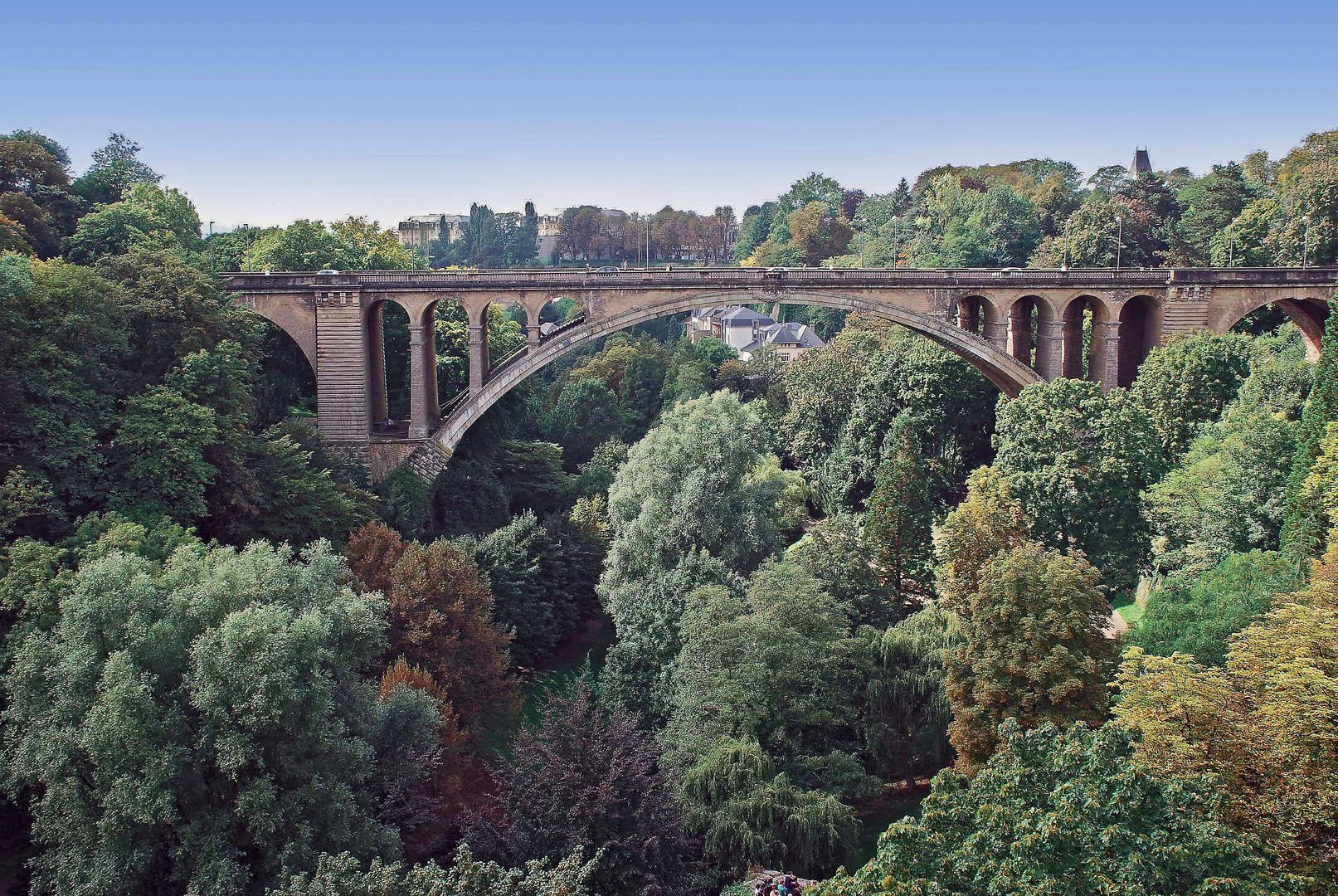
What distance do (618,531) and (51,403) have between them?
1380 cm

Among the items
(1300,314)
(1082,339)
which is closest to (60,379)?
(1082,339)

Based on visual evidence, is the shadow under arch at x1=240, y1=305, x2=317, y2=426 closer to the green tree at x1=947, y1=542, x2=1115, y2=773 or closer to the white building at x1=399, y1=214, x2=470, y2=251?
the green tree at x1=947, y1=542, x2=1115, y2=773

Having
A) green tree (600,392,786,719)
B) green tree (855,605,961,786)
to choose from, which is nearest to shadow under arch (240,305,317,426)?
green tree (600,392,786,719)

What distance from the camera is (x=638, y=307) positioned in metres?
38.4

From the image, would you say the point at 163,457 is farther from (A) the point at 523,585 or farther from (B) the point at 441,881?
(B) the point at 441,881

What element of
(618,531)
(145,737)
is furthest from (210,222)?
(145,737)

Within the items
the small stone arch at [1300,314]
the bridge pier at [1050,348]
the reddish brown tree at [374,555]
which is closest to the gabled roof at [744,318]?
the small stone arch at [1300,314]

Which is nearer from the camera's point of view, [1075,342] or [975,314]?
[975,314]

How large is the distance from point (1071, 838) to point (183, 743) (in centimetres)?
1316

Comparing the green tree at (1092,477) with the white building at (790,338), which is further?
the white building at (790,338)

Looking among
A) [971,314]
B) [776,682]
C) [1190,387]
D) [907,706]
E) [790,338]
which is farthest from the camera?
[790,338]

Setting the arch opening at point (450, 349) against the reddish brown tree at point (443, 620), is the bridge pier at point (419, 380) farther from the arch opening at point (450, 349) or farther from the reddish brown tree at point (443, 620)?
the reddish brown tree at point (443, 620)

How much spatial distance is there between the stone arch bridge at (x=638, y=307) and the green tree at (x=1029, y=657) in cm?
1804

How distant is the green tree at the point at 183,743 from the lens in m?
17.0
